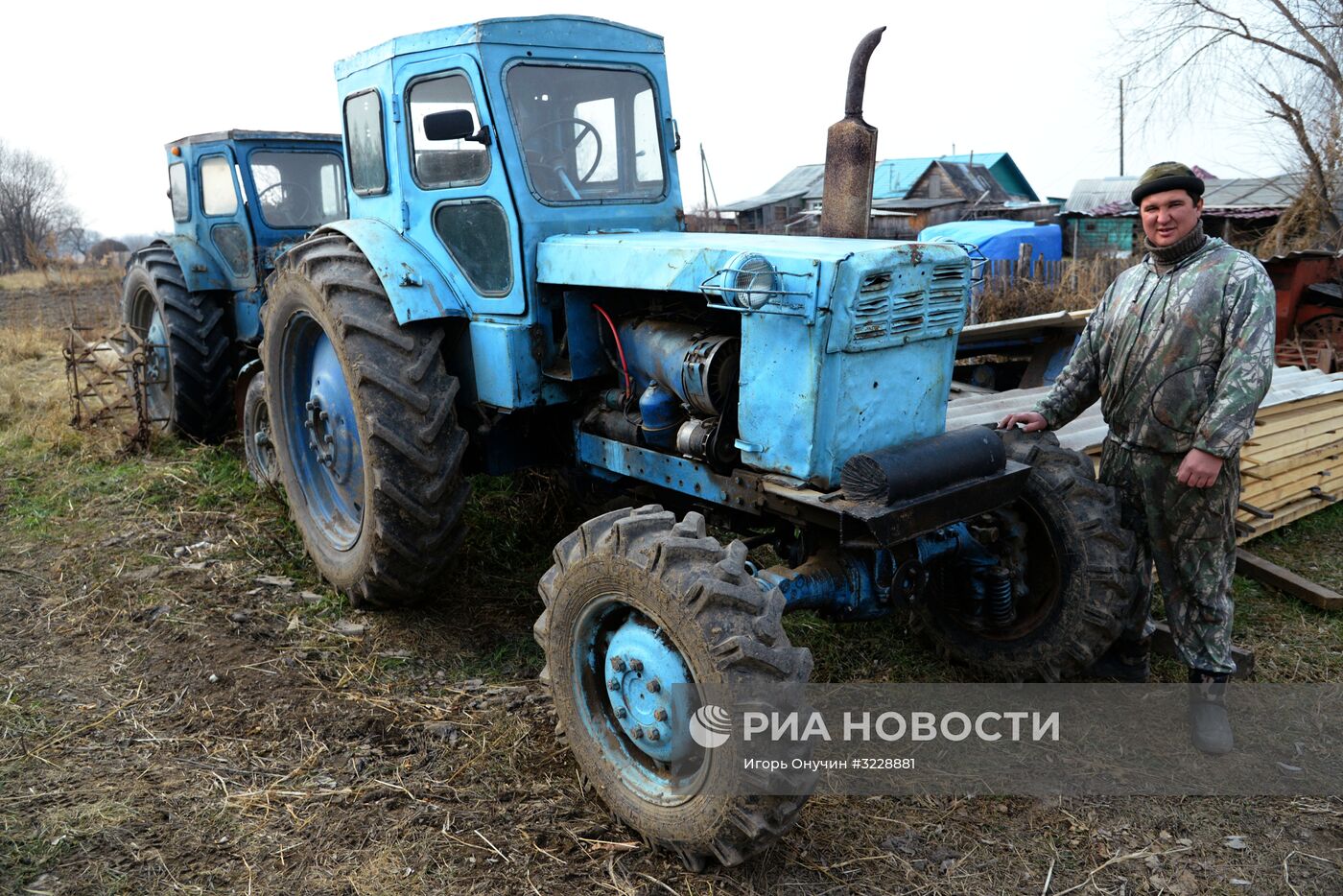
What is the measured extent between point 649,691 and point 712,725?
0.27 meters

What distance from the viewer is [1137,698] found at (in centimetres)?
392

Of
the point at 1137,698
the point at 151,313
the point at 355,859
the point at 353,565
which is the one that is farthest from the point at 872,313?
the point at 151,313

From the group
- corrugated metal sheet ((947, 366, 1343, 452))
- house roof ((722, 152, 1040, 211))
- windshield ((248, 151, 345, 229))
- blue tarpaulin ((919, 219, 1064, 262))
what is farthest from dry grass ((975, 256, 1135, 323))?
house roof ((722, 152, 1040, 211))

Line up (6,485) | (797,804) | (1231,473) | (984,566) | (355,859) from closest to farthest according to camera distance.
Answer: (797,804) < (355,859) < (1231,473) < (984,566) < (6,485)

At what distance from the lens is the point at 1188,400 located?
349cm

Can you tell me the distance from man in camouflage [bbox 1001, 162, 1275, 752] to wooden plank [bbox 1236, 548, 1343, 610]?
4.66ft

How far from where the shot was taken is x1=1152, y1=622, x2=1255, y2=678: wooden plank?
3.95 m

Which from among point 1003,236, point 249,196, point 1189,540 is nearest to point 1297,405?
point 1189,540

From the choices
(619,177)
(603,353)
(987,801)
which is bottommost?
(987,801)

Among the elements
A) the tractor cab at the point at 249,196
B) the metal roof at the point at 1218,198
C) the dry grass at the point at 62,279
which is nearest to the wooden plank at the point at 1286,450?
the tractor cab at the point at 249,196

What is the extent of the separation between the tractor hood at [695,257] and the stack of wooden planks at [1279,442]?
6.54 ft

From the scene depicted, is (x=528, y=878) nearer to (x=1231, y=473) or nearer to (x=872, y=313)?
(x=872, y=313)

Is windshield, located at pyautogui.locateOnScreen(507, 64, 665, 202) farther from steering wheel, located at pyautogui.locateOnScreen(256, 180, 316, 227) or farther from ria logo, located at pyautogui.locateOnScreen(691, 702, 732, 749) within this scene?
steering wheel, located at pyautogui.locateOnScreen(256, 180, 316, 227)

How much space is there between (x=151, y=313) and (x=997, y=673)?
7.41 meters
